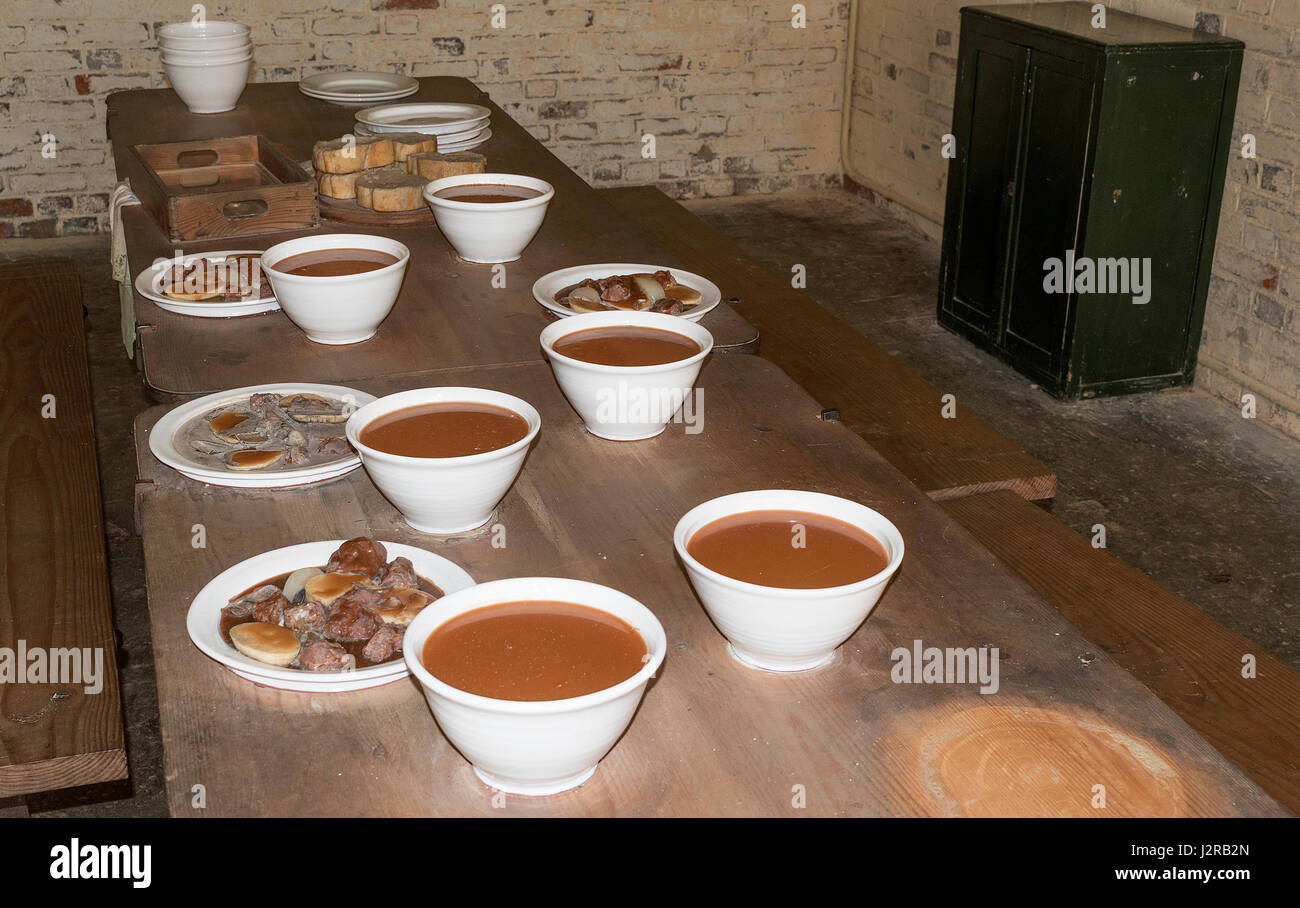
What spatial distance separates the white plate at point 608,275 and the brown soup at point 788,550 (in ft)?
2.63

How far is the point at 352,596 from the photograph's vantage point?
119cm

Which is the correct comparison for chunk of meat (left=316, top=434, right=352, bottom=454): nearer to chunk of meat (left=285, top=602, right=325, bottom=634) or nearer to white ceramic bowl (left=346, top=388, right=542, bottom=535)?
white ceramic bowl (left=346, top=388, right=542, bottom=535)

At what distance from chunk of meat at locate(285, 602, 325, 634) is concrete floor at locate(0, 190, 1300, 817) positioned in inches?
37.0

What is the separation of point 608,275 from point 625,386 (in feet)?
2.09

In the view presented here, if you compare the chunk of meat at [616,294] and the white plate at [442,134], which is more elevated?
the white plate at [442,134]

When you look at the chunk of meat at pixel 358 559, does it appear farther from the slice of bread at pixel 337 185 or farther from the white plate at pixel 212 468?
the slice of bread at pixel 337 185

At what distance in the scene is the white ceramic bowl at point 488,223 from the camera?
6.98 ft

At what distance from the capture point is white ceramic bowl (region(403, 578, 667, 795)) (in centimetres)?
91

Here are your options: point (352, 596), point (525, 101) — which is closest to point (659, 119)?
point (525, 101)

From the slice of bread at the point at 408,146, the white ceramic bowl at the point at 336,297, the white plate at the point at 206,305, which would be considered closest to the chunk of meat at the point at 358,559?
the white ceramic bowl at the point at 336,297

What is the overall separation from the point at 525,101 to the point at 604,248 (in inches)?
117

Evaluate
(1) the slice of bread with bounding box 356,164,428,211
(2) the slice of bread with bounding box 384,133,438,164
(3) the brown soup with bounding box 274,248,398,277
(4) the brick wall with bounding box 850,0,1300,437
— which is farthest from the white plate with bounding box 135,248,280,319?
(4) the brick wall with bounding box 850,0,1300,437
